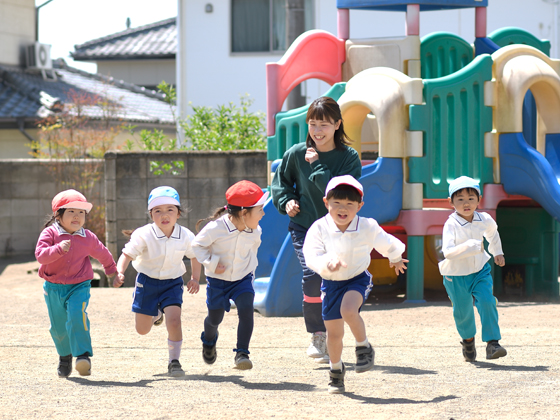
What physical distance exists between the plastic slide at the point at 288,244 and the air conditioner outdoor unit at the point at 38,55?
47.6 feet

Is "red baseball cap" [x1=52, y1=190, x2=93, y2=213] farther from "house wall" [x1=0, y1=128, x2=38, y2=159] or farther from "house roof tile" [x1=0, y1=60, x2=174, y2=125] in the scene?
"house wall" [x1=0, y1=128, x2=38, y2=159]

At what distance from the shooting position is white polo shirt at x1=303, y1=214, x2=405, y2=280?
4379 mm

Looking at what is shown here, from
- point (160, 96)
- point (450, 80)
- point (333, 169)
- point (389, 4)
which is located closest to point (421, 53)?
point (389, 4)

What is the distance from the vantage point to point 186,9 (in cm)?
1731

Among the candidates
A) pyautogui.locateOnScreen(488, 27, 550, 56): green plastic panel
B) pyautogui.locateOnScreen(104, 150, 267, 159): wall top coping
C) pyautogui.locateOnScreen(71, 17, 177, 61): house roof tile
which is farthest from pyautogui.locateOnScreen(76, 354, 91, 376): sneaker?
pyautogui.locateOnScreen(71, 17, 177, 61): house roof tile

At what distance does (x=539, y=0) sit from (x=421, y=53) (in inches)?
301

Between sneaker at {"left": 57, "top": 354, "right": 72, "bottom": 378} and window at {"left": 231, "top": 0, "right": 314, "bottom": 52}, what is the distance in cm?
1303

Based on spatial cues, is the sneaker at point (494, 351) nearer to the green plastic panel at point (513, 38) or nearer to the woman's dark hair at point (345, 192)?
the woman's dark hair at point (345, 192)

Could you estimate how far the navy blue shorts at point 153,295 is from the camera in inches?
197

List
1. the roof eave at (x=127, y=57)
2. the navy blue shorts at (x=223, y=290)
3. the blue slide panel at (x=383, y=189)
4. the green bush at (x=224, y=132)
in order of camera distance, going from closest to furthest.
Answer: the navy blue shorts at (x=223, y=290) < the blue slide panel at (x=383, y=189) < the green bush at (x=224, y=132) < the roof eave at (x=127, y=57)

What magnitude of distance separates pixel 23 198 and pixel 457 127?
716 cm

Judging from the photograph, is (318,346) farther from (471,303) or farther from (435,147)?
(435,147)

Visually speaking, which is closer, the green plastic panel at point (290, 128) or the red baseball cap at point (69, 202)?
the red baseball cap at point (69, 202)

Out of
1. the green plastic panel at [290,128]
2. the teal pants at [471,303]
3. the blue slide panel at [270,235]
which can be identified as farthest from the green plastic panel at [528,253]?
the teal pants at [471,303]
